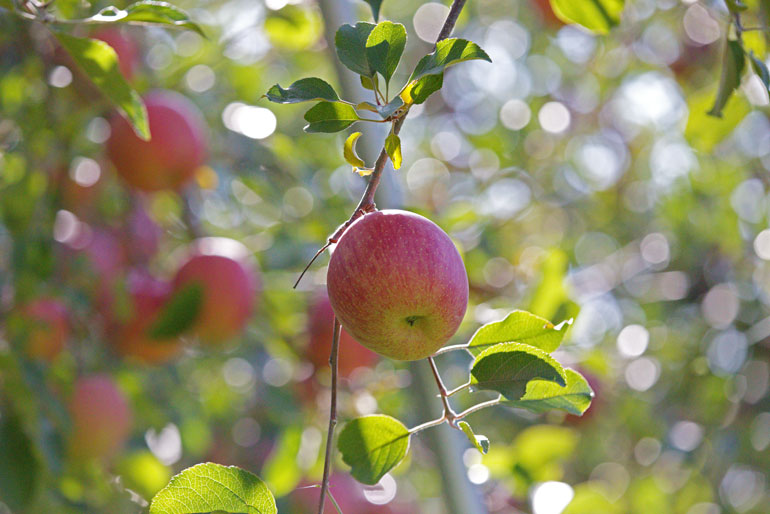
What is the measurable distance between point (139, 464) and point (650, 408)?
4.94 feet

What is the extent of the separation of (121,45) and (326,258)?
608 millimetres

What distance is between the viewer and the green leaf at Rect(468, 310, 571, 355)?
0.69 m

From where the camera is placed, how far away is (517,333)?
0.70 metres

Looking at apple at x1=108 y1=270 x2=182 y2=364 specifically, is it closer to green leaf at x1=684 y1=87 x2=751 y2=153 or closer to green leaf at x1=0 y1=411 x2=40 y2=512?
green leaf at x1=0 y1=411 x2=40 y2=512

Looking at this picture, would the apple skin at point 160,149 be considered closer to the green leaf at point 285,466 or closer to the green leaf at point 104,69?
the green leaf at point 285,466

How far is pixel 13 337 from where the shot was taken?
4.67ft

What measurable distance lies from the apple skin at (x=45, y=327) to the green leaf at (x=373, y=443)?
37.4 inches

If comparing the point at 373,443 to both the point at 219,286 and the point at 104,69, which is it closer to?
the point at 104,69

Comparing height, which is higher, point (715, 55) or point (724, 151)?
point (715, 55)

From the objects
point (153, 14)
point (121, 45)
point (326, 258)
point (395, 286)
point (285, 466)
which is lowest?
point (285, 466)

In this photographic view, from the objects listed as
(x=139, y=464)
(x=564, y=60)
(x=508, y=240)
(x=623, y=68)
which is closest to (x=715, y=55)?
(x=623, y=68)

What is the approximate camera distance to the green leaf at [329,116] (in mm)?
603

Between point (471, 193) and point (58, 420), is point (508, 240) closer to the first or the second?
point (471, 193)

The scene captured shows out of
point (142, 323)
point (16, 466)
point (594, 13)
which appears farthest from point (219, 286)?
point (594, 13)
